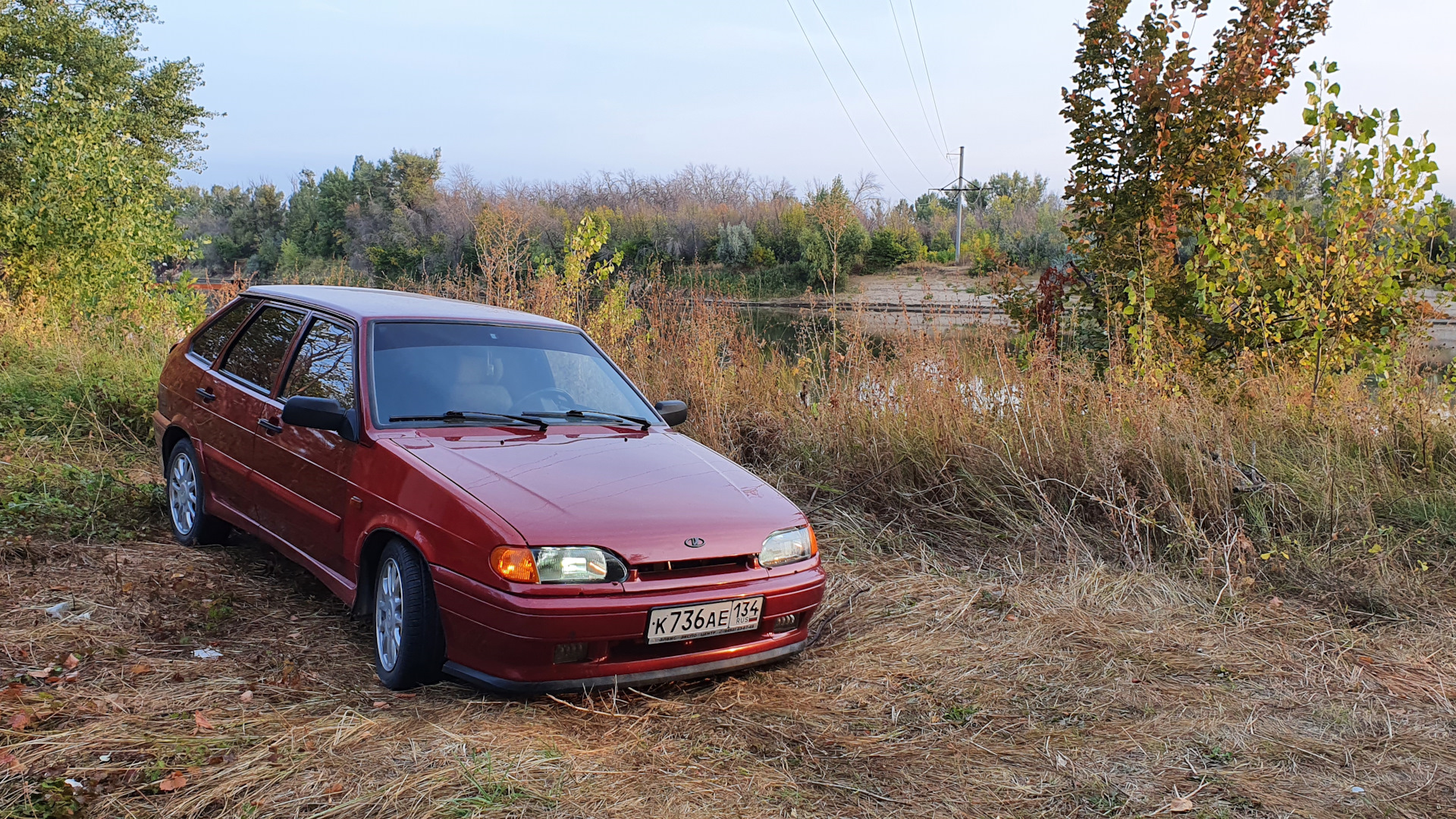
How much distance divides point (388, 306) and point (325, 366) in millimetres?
453

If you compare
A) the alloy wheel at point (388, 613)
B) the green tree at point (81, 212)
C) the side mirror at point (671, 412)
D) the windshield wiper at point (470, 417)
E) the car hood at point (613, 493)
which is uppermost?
the green tree at point (81, 212)

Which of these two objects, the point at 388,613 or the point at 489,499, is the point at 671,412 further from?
the point at 388,613

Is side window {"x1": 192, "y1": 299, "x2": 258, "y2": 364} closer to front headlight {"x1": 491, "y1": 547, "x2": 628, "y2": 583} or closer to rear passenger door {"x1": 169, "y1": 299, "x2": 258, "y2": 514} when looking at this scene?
rear passenger door {"x1": 169, "y1": 299, "x2": 258, "y2": 514}

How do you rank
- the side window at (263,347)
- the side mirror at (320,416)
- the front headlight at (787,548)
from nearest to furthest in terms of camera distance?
1. the front headlight at (787,548)
2. the side mirror at (320,416)
3. the side window at (263,347)

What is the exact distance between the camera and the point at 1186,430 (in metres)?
5.96

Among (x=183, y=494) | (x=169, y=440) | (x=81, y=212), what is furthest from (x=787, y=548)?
(x=81, y=212)

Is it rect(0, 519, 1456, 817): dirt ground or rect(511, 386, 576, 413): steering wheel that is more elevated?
rect(511, 386, 576, 413): steering wheel

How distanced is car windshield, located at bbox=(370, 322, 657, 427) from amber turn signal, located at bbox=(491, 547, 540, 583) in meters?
1.06

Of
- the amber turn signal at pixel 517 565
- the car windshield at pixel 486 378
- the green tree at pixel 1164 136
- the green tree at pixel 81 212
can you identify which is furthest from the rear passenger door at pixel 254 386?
the green tree at pixel 81 212

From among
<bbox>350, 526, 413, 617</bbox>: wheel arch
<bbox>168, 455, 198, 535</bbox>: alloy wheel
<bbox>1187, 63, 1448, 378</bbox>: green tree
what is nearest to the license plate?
<bbox>350, 526, 413, 617</bbox>: wheel arch

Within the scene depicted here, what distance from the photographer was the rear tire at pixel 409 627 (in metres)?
3.44

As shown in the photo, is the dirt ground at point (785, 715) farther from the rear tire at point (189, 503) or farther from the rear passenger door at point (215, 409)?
the rear passenger door at point (215, 409)

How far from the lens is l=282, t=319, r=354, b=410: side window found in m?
4.26

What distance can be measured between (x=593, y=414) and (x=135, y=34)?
3092 centimetres
